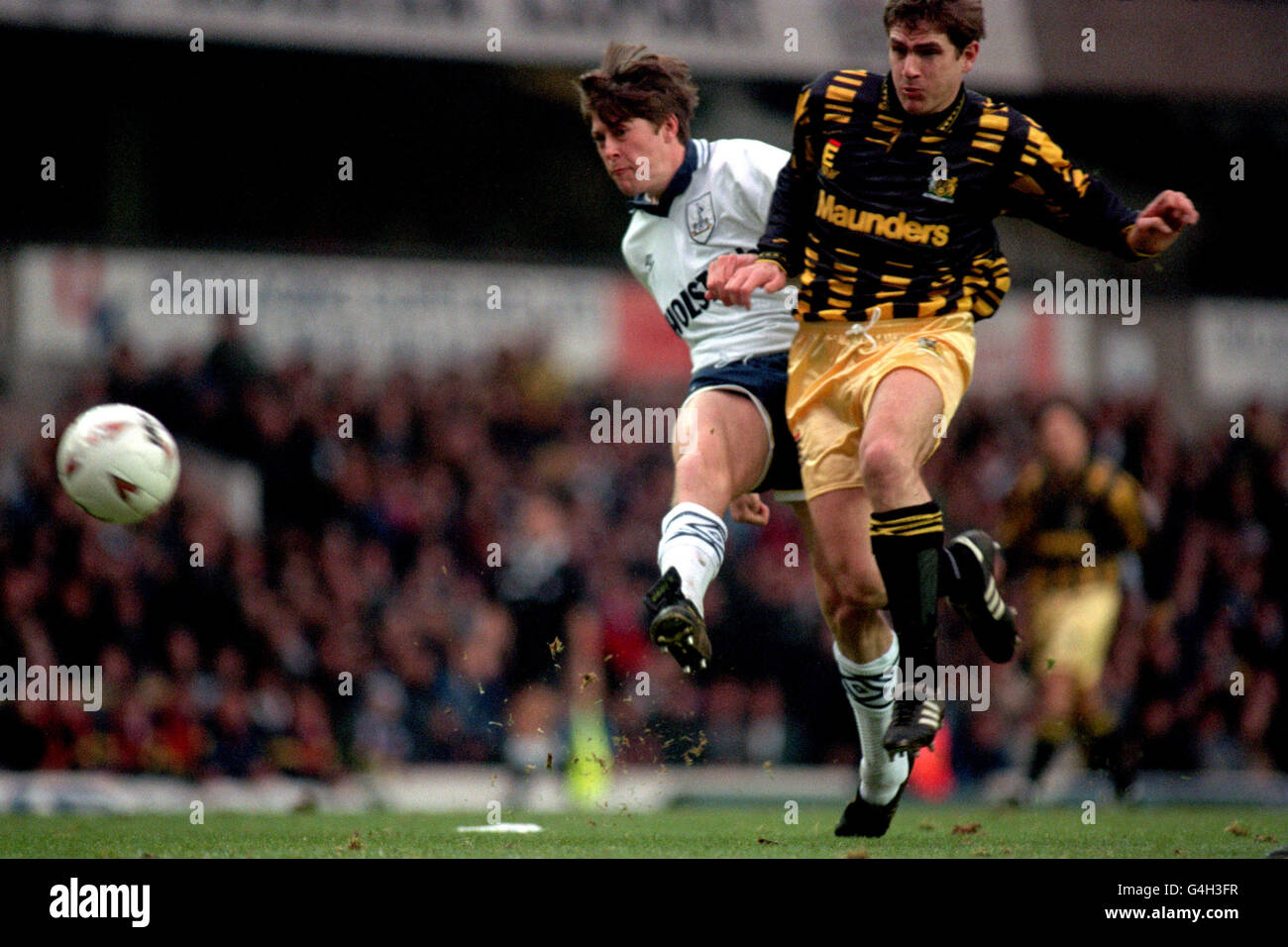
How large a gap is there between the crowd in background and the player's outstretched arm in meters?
4.62

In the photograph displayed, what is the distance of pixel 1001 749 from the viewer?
437 inches

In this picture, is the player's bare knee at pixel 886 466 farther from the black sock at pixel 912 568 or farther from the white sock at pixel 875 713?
the white sock at pixel 875 713

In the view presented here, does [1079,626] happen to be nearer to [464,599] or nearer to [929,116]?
[929,116]

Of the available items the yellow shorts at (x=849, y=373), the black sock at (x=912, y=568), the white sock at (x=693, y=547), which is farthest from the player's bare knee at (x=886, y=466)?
the white sock at (x=693, y=547)

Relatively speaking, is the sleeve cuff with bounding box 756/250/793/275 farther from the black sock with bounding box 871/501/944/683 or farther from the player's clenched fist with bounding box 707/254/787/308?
the black sock with bounding box 871/501/944/683

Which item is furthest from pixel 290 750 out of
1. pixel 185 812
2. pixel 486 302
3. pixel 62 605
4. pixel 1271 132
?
pixel 1271 132

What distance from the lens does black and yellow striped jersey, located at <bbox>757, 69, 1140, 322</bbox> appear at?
476cm

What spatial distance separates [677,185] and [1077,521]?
385 cm

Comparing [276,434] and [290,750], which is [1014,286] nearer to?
[276,434]

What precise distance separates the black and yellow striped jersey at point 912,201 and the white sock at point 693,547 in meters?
0.76

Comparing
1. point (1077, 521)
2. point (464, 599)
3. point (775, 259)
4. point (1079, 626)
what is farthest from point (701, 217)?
point (464, 599)

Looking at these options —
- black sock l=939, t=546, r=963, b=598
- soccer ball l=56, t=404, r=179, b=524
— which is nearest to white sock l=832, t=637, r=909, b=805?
black sock l=939, t=546, r=963, b=598

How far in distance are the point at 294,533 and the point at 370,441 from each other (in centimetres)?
120

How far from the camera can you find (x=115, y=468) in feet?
18.6
